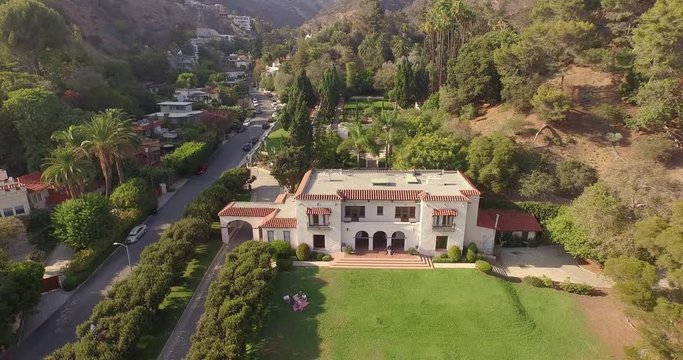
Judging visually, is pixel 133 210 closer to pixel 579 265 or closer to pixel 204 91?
pixel 579 265

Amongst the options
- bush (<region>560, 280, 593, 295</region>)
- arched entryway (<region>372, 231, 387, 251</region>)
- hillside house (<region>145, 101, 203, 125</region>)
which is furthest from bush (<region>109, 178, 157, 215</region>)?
bush (<region>560, 280, 593, 295</region>)

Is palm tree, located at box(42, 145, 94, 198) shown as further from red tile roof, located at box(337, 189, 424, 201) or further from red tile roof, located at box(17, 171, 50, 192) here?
red tile roof, located at box(337, 189, 424, 201)

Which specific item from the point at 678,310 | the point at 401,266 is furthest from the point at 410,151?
the point at 678,310

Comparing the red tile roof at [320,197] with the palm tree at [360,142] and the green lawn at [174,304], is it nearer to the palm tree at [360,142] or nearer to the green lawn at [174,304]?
the green lawn at [174,304]

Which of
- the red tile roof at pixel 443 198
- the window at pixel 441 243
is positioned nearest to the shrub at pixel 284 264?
the red tile roof at pixel 443 198

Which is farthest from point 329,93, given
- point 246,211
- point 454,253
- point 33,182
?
point 33,182

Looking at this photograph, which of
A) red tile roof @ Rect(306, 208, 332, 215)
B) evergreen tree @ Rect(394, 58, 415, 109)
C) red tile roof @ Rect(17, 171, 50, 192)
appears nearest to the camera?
red tile roof @ Rect(306, 208, 332, 215)

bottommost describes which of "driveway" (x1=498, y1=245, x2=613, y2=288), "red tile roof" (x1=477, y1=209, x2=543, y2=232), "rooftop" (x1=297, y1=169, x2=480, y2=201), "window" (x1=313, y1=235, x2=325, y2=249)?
"driveway" (x1=498, y1=245, x2=613, y2=288)
